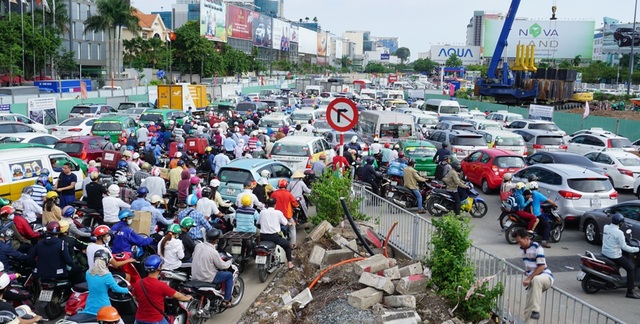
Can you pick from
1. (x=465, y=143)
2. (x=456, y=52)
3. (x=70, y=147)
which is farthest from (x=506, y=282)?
(x=456, y=52)

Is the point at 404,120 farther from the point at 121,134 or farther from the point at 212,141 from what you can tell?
the point at 121,134

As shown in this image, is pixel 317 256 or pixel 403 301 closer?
pixel 403 301

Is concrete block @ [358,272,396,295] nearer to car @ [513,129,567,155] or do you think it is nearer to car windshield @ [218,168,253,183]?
car windshield @ [218,168,253,183]

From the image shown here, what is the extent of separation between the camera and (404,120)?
2462 centimetres

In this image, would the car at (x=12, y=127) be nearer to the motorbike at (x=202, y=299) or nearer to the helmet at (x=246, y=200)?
the helmet at (x=246, y=200)

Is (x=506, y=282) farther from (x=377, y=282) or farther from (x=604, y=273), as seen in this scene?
(x=604, y=273)

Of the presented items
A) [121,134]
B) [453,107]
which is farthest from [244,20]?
[121,134]

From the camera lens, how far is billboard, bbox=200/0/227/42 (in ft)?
274

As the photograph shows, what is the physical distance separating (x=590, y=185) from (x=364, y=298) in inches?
335

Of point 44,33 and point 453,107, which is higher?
point 44,33

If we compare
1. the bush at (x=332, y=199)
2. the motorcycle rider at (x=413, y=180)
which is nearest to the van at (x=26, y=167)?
the bush at (x=332, y=199)

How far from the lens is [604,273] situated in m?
10.3

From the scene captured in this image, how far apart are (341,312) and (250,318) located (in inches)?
58.1

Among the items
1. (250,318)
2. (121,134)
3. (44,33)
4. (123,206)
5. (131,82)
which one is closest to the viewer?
(250,318)
